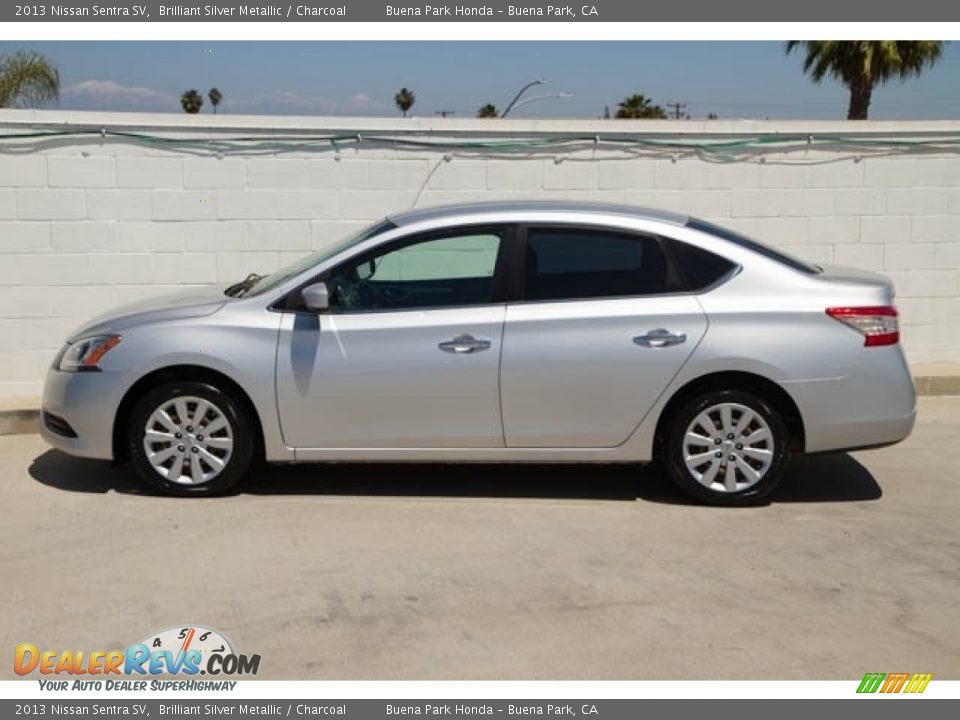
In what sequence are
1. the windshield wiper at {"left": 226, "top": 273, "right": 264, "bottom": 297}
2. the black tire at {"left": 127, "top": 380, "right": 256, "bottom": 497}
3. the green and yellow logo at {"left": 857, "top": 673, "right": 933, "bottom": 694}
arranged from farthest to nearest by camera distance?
the windshield wiper at {"left": 226, "top": 273, "right": 264, "bottom": 297} < the black tire at {"left": 127, "top": 380, "right": 256, "bottom": 497} < the green and yellow logo at {"left": 857, "top": 673, "right": 933, "bottom": 694}

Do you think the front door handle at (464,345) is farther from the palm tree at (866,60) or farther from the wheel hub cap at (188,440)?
the palm tree at (866,60)

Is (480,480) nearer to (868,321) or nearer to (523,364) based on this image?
(523,364)

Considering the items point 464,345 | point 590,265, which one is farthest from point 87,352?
point 590,265

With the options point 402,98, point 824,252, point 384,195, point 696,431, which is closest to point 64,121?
point 384,195

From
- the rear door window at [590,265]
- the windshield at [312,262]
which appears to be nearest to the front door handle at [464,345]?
the rear door window at [590,265]

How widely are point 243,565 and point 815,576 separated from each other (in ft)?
8.80

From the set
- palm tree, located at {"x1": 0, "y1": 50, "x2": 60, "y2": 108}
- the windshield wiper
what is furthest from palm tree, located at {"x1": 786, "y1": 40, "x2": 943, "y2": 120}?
the windshield wiper

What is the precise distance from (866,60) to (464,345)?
2060 cm

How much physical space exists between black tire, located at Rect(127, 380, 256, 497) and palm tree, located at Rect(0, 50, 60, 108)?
8.98m

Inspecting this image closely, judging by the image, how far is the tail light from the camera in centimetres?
645

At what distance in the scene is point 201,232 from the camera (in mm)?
9289

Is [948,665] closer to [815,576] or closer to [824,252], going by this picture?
[815,576]

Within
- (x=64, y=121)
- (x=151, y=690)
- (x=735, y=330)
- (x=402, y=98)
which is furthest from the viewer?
(x=402, y=98)

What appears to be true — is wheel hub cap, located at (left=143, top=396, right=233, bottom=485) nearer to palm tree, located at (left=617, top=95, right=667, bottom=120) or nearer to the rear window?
the rear window
